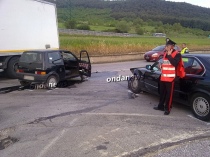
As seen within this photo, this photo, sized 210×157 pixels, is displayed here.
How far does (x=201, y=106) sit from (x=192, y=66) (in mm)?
1053

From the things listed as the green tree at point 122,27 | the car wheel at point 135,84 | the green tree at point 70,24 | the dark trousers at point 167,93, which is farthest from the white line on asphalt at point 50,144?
the green tree at point 122,27

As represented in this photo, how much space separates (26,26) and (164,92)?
8.12 m

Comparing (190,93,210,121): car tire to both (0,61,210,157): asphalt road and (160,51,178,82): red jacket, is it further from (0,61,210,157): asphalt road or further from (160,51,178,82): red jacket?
(160,51,178,82): red jacket

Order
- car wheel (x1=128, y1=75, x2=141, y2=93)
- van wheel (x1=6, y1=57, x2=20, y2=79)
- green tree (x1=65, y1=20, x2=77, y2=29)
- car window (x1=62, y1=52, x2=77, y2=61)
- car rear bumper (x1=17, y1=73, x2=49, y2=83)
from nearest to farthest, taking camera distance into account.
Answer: car wheel (x1=128, y1=75, x2=141, y2=93), car rear bumper (x1=17, y1=73, x2=49, y2=83), car window (x1=62, y1=52, x2=77, y2=61), van wheel (x1=6, y1=57, x2=20, y2=79), green tree (x1=65, y1=20, x2=77, y2=29)

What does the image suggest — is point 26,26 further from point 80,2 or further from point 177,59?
point 80,2

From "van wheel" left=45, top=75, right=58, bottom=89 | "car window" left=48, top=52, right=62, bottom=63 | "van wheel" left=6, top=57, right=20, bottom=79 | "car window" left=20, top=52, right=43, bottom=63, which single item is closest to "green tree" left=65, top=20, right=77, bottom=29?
"van wheel" left=6, top=57, right=20, bottom=79

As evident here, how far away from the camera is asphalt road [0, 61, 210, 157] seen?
4324mm

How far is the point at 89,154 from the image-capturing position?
163 inches

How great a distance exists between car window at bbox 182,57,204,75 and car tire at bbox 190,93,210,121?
576mm

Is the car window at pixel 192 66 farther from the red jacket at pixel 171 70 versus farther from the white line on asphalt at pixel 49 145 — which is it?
the white line on asphalt at pixel 49 145

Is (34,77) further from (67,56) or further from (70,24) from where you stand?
(70,24)

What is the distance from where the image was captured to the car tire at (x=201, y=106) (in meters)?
5.86

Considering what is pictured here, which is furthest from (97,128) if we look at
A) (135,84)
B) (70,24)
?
(70,24)

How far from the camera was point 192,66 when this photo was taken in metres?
6.48
